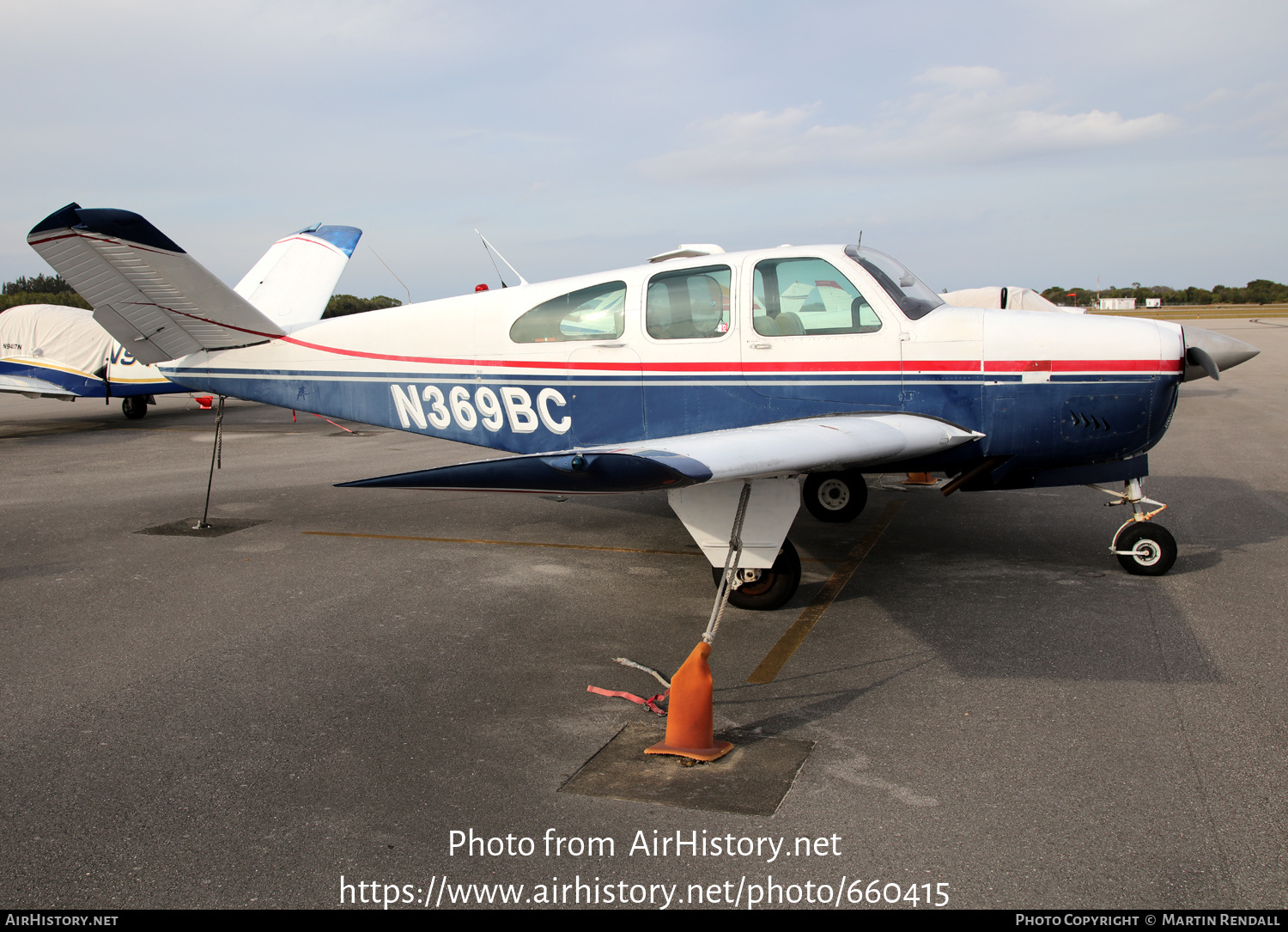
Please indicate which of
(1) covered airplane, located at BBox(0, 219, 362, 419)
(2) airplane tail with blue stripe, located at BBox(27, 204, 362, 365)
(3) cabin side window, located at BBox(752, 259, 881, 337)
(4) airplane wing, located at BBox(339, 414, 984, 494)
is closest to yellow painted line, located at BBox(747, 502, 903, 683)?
Answer: (4) airplane wing, located at BBox(339, 414, 984, 494)

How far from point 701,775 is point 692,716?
246 mm

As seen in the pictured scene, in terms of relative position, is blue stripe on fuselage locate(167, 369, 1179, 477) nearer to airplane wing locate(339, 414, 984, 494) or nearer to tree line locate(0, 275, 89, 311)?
airplane wing locate(339, 414, 984, 494)

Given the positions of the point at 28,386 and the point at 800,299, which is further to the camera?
the point at 28,386

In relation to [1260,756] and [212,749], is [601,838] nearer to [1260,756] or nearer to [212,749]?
[212,749]

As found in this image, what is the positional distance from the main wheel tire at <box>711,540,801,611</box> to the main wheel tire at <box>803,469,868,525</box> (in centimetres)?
263

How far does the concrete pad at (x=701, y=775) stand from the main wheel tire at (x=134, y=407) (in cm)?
1796

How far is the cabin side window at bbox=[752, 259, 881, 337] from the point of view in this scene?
19.6 feet

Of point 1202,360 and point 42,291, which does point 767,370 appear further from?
point 42,291

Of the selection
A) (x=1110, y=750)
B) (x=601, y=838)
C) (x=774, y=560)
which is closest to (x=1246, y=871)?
(x=1110, y=750)

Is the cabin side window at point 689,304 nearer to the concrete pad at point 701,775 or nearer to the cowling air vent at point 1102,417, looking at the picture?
the cowling air vent at point 1102,417

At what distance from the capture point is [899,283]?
6.09m

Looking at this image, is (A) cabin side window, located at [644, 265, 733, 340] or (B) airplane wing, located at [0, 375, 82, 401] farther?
(B) airplane wing, located at [0, 375, 82, 401]

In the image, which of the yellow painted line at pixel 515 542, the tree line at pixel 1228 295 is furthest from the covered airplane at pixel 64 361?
the tree line at pixel 1228 295

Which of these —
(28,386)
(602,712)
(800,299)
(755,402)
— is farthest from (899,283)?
(28,386)
